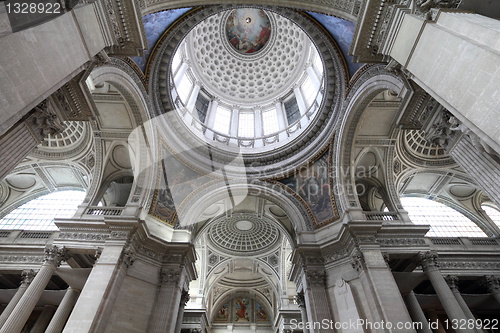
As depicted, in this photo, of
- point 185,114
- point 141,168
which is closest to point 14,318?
point 141,168

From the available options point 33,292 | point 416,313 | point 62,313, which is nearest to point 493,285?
point 416,313

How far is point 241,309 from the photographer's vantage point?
79.2ft

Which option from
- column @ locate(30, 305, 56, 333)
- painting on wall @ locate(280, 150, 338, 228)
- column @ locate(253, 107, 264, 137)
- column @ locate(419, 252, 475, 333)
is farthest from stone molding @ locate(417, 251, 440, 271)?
column @ locate(30, 305, 56, 333)

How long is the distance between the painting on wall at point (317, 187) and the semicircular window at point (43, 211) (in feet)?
40.2

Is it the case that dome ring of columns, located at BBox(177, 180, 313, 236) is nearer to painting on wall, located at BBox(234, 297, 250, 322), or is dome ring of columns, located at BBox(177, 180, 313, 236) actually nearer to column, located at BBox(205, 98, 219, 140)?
column, located at BBox(205, 98, 219, 140)

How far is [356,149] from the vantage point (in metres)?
12.6

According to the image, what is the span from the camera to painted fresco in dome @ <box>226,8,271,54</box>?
71.0 ft

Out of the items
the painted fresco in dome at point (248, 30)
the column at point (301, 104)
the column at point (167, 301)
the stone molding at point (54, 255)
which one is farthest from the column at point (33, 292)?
the painted fresco in dome at point (248, 30)

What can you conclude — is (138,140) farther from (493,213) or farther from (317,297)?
(493,213)

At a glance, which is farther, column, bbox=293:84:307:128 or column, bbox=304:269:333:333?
column, bbox=293:84:307:128

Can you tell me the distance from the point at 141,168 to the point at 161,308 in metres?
5.88

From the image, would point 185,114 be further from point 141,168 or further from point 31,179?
point 31,179

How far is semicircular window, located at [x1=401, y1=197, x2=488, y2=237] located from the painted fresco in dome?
16.3 metres

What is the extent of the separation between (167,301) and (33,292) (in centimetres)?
422
